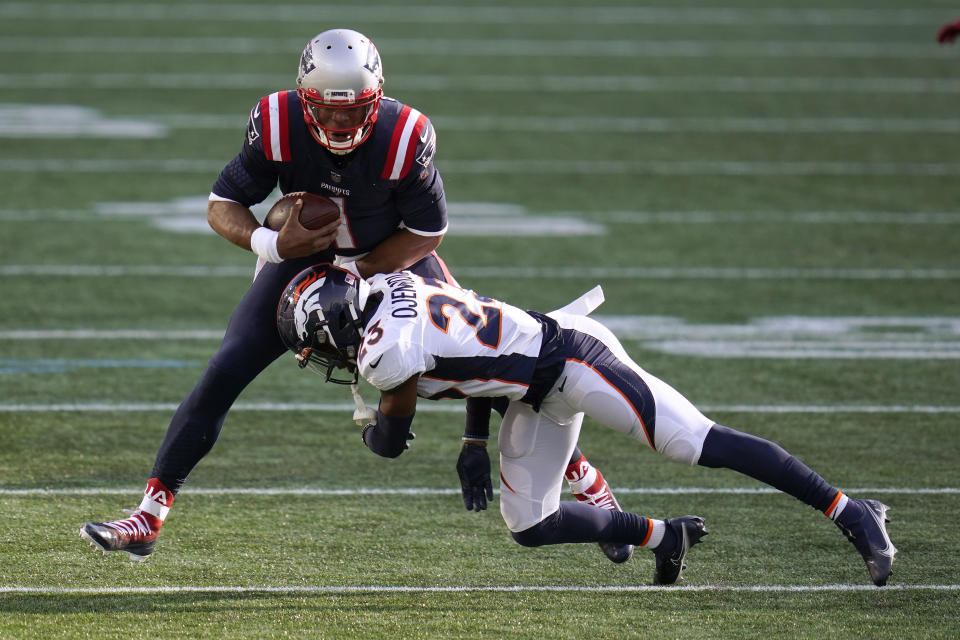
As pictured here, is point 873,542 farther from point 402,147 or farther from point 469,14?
point 469,14

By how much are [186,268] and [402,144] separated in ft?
13.4

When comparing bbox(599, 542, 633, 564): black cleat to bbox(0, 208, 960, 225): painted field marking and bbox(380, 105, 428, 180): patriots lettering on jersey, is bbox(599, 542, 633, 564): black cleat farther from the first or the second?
bbox(0, 208, 960, 225): painted field marking

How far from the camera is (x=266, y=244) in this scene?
4.04 meters

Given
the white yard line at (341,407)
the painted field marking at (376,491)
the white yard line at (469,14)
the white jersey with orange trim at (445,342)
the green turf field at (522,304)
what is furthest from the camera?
the white yard line at (469,14)

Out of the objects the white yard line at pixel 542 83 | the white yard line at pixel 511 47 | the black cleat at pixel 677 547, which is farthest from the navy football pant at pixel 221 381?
the white yard line at pixel 511 47

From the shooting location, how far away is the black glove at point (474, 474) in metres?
3.96

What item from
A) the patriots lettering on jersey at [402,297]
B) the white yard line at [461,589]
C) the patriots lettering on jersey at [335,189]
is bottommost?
the white yard line at [461,589]

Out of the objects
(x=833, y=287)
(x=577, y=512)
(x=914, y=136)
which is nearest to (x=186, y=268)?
(x=833, y=287)

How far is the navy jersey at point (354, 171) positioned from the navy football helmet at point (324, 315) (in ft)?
1.63

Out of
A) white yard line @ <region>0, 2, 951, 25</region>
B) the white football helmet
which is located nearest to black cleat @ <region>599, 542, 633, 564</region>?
the white football helmet

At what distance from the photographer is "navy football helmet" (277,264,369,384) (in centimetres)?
366

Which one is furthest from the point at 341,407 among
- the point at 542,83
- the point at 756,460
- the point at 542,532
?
the point at 542,83

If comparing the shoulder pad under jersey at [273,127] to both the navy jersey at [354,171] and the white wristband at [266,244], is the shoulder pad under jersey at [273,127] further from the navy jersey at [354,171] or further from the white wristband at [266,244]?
the white wristband at [266,244]

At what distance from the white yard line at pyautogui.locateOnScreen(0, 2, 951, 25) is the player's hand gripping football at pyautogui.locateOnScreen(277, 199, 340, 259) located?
12.5 metres
